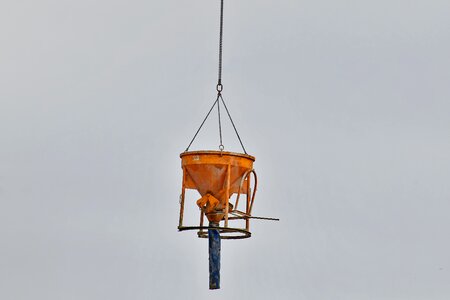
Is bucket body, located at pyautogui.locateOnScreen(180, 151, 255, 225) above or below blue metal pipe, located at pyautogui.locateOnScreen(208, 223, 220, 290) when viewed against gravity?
above

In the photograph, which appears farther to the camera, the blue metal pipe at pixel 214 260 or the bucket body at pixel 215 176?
the bucket body at pixel 215 176

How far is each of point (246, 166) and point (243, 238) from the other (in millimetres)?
2229

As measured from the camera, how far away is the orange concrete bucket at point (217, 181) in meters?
176

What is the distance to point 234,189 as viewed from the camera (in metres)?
177

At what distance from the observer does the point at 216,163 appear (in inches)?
6949

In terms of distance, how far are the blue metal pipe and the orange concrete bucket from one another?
1.09 ft

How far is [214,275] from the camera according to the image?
175875 mm

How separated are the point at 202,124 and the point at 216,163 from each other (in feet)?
4.85

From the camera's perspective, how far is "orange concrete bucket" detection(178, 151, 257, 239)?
176500 mm

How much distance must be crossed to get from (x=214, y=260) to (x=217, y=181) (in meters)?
2.58

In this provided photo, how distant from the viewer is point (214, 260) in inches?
6929

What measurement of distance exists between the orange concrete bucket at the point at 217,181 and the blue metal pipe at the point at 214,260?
331 millimetres

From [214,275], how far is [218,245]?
37.8 inches

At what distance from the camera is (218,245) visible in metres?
176
